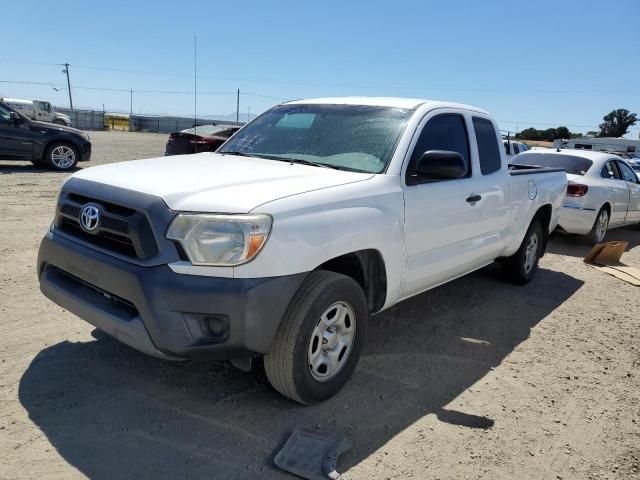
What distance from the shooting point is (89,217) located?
10.0ft

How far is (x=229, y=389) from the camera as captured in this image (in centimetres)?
340

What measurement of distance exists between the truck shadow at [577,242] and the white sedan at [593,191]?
0.96ft

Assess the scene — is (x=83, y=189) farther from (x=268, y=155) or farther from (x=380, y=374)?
(x=380, y=374)

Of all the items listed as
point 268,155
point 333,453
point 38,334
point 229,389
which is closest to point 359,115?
point 268,155

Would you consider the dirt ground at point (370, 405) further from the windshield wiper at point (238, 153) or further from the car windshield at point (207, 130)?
the car windshield at point (207, 130)

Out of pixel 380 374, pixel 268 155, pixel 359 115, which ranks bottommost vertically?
pixel 380 374

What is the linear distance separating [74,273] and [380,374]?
6.86ft

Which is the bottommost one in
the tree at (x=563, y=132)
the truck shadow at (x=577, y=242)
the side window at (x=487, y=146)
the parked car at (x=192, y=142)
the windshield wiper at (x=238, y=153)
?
the truck shadow at (x=577, y=242)

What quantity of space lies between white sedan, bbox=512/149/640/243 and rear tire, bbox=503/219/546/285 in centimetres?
243

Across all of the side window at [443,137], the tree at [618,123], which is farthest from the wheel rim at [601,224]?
the tree at [618,123]

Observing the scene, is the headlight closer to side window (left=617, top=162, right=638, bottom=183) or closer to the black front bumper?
the black front bumper

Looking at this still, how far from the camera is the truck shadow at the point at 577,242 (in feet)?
28.4

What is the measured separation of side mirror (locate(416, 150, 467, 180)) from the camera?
3.68 m

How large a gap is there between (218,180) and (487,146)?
2868mm
